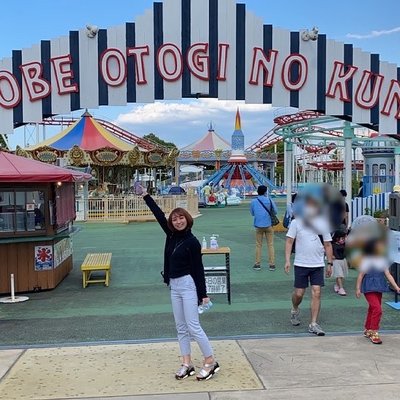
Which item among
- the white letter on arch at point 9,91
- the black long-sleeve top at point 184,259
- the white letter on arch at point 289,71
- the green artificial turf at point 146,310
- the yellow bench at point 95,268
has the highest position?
the white letter on arch at point 289,71

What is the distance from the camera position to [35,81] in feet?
31.2

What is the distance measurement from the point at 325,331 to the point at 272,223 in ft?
14.3

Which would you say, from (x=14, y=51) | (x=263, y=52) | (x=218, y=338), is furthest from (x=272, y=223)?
(x=14, y=51)

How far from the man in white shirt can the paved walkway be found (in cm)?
48

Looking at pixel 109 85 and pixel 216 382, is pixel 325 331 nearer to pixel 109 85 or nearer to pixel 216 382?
pixel 216 382

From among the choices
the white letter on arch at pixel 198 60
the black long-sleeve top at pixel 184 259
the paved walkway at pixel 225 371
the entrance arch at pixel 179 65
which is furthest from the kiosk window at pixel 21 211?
the black long-sleeve top at pixel 184 259

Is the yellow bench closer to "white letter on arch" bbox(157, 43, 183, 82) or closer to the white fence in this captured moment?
"white letter on arch" bbox(157, 43, 183, 82)

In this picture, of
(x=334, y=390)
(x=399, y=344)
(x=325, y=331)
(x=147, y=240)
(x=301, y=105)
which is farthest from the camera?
(x=147, y=240)

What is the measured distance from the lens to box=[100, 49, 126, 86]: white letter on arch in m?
9.61

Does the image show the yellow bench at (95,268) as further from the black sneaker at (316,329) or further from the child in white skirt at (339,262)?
the black sneaker at (316,329)

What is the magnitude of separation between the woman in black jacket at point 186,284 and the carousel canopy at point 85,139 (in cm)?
2382

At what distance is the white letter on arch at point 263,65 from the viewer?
9914 mm

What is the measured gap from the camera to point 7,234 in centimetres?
865

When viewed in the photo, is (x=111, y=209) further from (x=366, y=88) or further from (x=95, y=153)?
(x=366, y=88)
